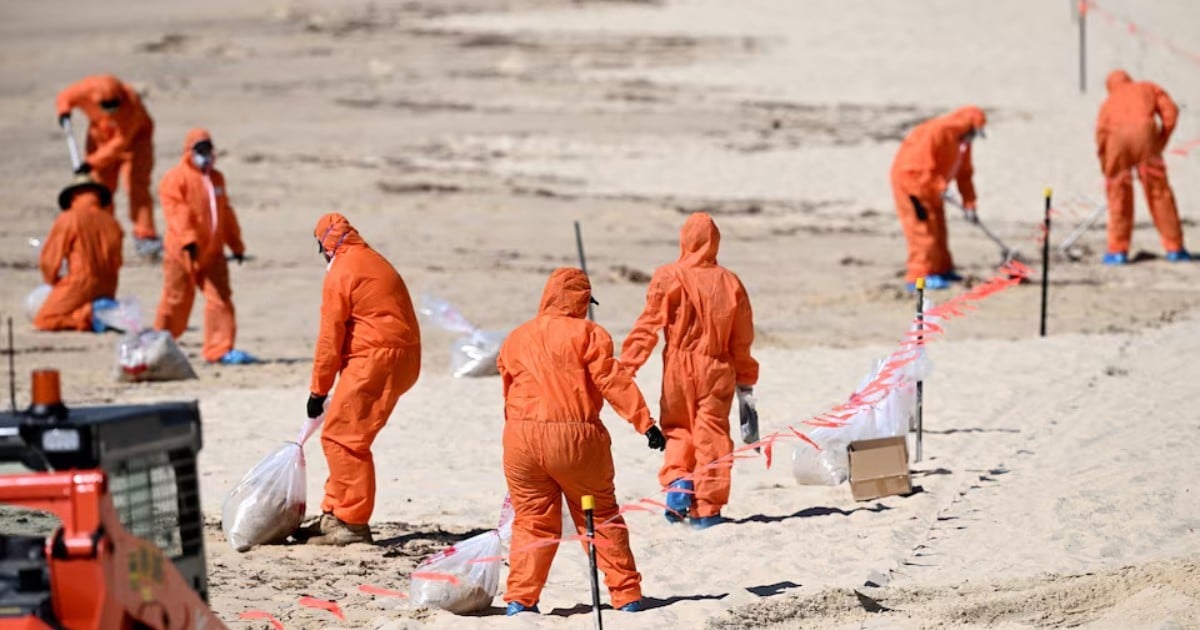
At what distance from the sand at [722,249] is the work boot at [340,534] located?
8cm

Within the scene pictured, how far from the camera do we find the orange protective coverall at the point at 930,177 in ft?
56.0

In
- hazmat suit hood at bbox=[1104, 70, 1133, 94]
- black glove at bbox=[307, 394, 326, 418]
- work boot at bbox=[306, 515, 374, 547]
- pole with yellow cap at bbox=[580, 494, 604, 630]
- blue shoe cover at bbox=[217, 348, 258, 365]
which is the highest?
hazmat suit hood at bbox=[1104, 70, 1133, 94]

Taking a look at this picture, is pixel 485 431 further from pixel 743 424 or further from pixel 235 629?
pixel 235 629

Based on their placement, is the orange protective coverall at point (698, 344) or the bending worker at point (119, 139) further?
the bending worker at point (119, 139)

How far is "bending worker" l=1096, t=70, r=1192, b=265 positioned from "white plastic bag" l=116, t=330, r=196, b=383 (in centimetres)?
913

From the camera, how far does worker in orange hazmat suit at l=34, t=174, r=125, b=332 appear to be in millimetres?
15766

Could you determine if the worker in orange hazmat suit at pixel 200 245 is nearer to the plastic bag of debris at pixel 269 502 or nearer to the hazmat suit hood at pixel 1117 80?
the plastic bag of debris at pixel 269 502

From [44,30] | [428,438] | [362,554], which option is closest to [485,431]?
[428,438]

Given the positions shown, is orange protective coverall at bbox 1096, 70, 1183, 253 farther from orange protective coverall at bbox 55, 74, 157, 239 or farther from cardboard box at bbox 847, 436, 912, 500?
orange protective coverall at bbox 55, 74, 157, 239

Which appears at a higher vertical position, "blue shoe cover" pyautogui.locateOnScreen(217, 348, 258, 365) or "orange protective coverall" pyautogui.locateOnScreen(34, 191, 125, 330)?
"orange protective coverall" pyautogui.locateOnScreen(34, 191, 125, 330)

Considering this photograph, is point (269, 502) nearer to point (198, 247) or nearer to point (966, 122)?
point (198, 247)

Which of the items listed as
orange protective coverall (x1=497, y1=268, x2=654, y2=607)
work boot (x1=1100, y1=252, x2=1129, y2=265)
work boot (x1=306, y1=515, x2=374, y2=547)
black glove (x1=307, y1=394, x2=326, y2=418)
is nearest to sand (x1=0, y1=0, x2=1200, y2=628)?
work boot (x1=306, y1=515, x2=374, y2=547)

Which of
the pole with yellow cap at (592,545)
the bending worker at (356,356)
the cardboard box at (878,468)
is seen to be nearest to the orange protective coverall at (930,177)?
the cardboard box at (878,468)

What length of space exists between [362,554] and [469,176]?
14.4 meters
